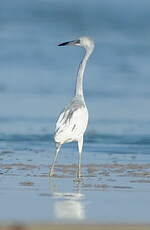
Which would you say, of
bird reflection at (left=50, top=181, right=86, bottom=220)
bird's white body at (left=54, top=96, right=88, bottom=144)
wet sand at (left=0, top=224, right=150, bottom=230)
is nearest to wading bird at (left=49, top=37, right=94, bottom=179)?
bird's white body at (left=54, top=96, right=88, bottom=144)

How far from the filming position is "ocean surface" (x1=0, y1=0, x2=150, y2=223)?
8.43 m

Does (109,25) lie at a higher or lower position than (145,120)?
higher

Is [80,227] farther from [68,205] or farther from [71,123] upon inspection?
[71,123]

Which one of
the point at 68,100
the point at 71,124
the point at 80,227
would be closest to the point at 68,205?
the point at 80,227

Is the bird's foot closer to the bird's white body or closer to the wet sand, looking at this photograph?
the bird's white body

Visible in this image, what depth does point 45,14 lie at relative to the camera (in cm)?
3578

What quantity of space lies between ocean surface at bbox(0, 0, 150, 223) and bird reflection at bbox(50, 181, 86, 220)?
1 cm

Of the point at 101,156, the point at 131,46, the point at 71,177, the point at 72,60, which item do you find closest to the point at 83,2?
the point at 131,46

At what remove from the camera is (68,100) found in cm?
1998

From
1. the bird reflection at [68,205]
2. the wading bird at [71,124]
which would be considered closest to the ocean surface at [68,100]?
the bird reflection at [68,205]

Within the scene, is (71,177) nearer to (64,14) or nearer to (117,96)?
(117,96)

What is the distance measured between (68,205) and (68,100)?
39.7 feet

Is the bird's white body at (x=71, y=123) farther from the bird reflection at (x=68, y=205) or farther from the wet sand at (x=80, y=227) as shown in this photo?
the wet sand at (x=80, y=227)

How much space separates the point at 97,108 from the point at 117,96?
7.01 feet
